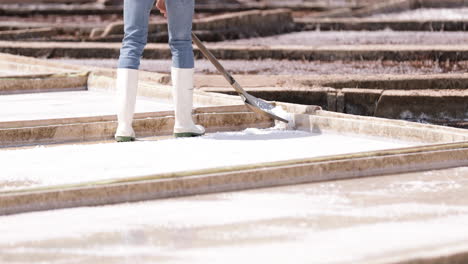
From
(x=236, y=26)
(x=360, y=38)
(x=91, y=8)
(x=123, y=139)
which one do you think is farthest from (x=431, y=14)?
(x=123, y=139)

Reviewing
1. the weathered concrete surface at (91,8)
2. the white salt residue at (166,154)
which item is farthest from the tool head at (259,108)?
the weathered concrete surface at (91,8)

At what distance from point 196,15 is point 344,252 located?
18065 mm

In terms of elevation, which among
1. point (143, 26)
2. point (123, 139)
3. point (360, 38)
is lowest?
point (360, 38)

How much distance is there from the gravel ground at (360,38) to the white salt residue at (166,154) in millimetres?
9570

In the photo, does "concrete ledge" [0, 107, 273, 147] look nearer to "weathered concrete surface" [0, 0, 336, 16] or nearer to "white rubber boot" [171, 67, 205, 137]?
"white rubber boot" [171, 67, 205, 137]

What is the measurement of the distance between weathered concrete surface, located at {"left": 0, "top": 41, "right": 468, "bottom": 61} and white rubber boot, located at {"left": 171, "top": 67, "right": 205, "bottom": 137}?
6613mm

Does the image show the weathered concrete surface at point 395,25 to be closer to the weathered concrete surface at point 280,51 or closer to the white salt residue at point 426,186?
the weathered concrete surface at point 280,51

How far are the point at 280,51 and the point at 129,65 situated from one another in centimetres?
740

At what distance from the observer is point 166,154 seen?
5898 millimetres

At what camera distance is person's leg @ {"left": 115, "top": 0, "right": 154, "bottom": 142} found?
20.5ft

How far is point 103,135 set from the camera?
22.0 ft

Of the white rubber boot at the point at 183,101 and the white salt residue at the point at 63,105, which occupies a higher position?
the white rubber boot at the point at 183,101

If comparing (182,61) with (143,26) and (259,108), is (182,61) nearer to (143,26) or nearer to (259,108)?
(143,26)

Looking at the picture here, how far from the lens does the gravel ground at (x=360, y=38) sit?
52.6 feet
